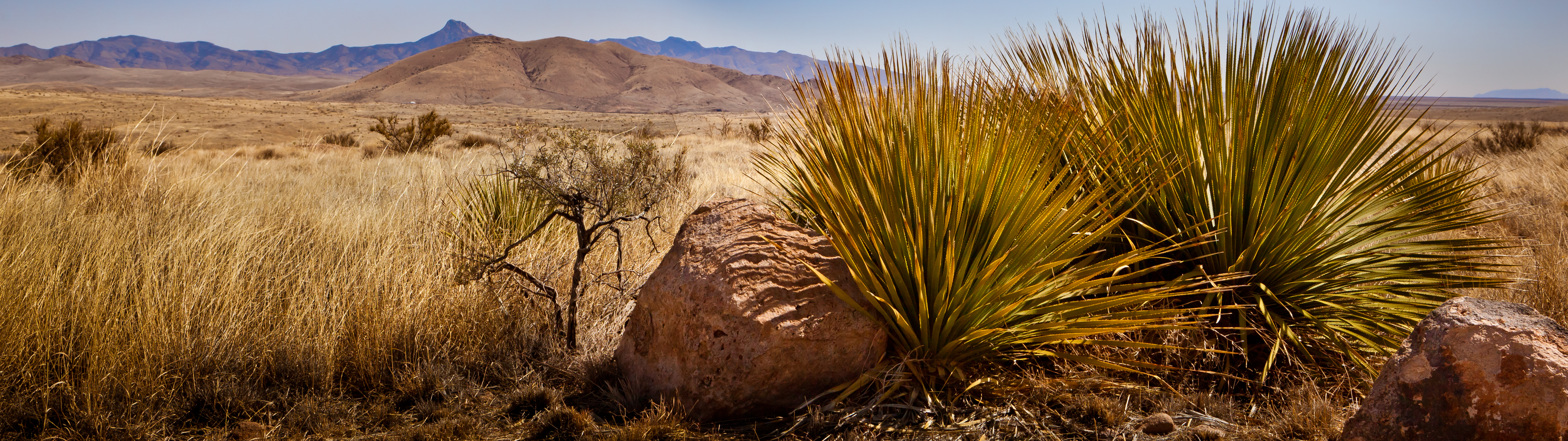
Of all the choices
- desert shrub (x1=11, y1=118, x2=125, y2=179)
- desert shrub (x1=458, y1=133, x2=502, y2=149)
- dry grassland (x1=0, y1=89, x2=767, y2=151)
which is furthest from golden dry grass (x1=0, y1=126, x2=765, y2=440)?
desert shrub (x1=458, y1=133, x2=502, y2=149)

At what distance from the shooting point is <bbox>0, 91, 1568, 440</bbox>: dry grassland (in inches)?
103

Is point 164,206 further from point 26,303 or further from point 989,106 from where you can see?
point 989,106

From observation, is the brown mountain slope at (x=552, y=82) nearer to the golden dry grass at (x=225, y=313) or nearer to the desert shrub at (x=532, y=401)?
the golden dry grass at (x=225, y=313)

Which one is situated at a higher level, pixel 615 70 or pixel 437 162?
pixel 615 70

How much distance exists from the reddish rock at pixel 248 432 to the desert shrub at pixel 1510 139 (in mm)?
15036

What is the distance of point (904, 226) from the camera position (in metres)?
2.46

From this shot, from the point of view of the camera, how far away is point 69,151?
768cm

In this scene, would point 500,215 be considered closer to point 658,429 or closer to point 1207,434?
point 658,429

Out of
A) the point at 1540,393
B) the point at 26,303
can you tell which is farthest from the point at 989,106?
the point at 26,303

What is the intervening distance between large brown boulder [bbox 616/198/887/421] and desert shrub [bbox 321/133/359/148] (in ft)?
53.2

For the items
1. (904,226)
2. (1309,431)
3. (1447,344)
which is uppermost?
(904,226)

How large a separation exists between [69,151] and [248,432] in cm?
794

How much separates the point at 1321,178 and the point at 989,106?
140cm

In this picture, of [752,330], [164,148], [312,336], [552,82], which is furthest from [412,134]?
[552,82]
